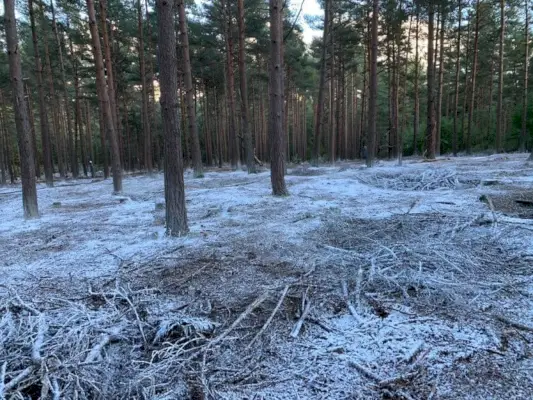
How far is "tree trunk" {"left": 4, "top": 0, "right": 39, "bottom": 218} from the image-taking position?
20.6 feet

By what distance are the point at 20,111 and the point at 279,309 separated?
6.68 metres

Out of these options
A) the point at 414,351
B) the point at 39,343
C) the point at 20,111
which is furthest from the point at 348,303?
the point at 20,111

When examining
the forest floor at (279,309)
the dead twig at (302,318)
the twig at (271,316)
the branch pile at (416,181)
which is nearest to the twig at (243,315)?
the forest floor at (279,309)

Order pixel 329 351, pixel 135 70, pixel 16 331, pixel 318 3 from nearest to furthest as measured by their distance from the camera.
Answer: pixel 329 351 < pixel 16 331 < pixel 318 3 < pixel 135 70

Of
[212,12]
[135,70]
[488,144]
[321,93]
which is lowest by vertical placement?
[488,144]

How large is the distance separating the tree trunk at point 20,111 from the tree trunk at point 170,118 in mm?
3772

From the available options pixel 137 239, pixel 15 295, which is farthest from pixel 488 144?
pixel 15 295

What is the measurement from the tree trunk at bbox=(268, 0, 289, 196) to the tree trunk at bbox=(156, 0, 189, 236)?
10.6 ft

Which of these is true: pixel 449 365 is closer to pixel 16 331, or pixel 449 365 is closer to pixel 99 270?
pixel 16 331

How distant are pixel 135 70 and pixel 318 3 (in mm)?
12316

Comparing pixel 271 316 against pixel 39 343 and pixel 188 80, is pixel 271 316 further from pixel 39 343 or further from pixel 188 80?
pixel 188 80

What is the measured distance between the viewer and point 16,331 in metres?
2.31

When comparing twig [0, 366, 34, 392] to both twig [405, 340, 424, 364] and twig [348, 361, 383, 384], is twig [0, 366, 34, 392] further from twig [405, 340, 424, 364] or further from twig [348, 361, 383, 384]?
twig [405, 340, 424, 364]

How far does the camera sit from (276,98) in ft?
24.6
